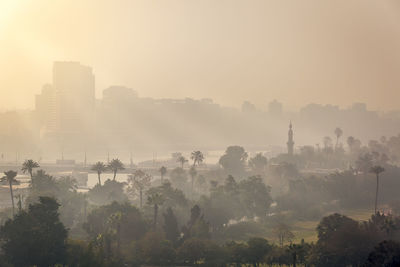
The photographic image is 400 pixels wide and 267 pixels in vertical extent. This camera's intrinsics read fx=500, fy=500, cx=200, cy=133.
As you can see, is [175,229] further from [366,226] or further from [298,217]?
[298,217]

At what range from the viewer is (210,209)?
10281 cm

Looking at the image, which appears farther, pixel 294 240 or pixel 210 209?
pixel 210 209

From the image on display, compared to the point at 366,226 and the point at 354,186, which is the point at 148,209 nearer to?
the point at 366,226

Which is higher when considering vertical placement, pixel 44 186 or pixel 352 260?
pixel 44 186

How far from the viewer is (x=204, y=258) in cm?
7438

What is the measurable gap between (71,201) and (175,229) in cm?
3706

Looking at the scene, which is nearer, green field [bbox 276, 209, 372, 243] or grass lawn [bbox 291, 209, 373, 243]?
grass lawn [bbox 291, 209, 373, 243]

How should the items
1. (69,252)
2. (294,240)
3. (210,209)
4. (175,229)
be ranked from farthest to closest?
(210,209) < (294,240) < (175,229) < (69,252)

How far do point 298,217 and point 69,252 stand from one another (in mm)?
66190

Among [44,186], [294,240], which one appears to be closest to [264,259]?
[294,240]

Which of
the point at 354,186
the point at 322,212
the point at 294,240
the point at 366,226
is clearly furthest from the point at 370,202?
the point at 366,226

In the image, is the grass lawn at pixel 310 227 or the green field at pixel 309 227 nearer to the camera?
the grass lawn at pixel 310 227

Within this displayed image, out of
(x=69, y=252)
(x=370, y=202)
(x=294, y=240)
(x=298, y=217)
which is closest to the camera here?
(x=69, y=252)

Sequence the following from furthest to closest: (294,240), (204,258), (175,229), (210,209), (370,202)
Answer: (370,202), (210,209), (294,240), (175,229), (204,258)
